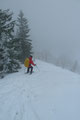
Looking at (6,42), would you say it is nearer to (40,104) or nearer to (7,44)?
(7,44)

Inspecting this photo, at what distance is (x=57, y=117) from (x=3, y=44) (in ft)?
33.7

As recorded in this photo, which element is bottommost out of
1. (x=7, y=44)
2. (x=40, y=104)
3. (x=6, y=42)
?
(x=40, y=104)

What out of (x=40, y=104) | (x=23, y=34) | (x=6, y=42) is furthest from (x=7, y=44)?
(x=40, y=104)

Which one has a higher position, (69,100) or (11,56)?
(11,56)

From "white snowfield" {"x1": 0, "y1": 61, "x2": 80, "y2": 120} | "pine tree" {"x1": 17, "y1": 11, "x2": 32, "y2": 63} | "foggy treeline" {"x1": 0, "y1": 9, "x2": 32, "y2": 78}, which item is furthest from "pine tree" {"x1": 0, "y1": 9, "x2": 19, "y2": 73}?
"white snowfield" {"x1": 0, "y1": 61, "x2": 80, "y2": 120}

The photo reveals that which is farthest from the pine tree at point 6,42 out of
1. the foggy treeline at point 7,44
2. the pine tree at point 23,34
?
the pine tree at point 23,34

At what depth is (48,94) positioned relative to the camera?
231 inches

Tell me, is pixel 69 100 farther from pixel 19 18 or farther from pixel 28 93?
pixel 19 18

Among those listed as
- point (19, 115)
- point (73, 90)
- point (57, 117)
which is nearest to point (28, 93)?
point (19, 115)

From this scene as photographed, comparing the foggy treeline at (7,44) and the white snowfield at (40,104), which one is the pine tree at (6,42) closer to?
the foggy treeline at (7,44)

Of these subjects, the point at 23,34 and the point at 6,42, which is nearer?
the point at 6,42

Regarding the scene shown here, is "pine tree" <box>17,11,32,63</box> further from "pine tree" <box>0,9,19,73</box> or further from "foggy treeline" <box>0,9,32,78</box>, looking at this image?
"pine tree" <box>0,9,19,73</box>

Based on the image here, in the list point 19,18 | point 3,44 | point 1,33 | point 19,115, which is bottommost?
point 19,115

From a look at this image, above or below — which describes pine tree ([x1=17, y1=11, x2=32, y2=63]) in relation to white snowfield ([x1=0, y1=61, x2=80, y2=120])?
above
